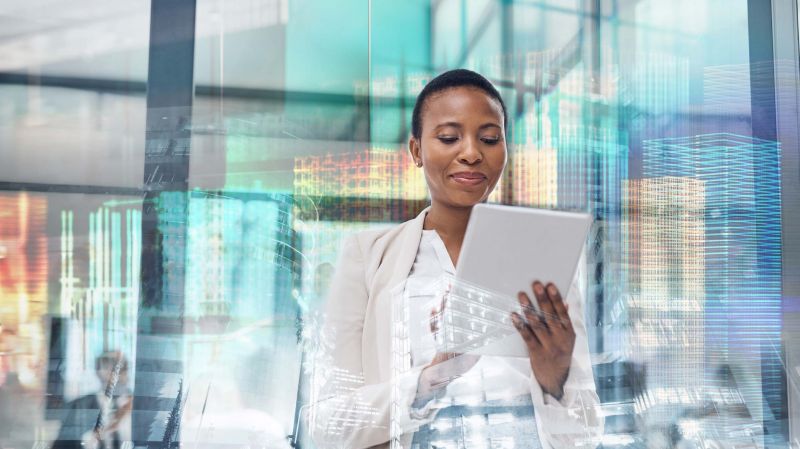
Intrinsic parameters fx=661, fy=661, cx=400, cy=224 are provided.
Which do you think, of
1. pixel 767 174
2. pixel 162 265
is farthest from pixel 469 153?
pixel 767 174

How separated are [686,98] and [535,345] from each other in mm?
770

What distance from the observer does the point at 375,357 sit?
108 centimetres

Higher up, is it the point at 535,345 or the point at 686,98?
the point at 686,98

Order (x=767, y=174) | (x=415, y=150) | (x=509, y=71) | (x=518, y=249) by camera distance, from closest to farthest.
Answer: (x=518, y=249), (x=415, y=150), (x=509, y=71), (x=767, y=174)

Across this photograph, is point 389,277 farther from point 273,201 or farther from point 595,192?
point 595,192

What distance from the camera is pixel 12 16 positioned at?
1296mm

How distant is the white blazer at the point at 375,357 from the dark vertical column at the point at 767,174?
2.05ft

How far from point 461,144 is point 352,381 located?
0.43 m

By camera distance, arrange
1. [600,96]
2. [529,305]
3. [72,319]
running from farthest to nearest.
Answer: [600,96]
[72,319]
[529,305]

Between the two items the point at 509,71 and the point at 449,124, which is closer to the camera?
the point at 449,124

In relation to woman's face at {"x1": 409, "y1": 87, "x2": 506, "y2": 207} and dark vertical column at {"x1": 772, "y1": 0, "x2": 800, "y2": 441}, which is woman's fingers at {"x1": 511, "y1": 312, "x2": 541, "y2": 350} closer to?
woman's face at {"x1": 409, "y1": 87, "x2": 506, "y2": 207}

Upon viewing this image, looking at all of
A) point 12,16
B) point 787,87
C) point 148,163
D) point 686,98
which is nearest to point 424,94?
point 148,163

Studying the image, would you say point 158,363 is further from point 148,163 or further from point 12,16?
point 12,16

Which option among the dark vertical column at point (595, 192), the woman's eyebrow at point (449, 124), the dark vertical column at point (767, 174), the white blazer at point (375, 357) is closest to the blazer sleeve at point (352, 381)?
the white blazer at point (375, 357)
